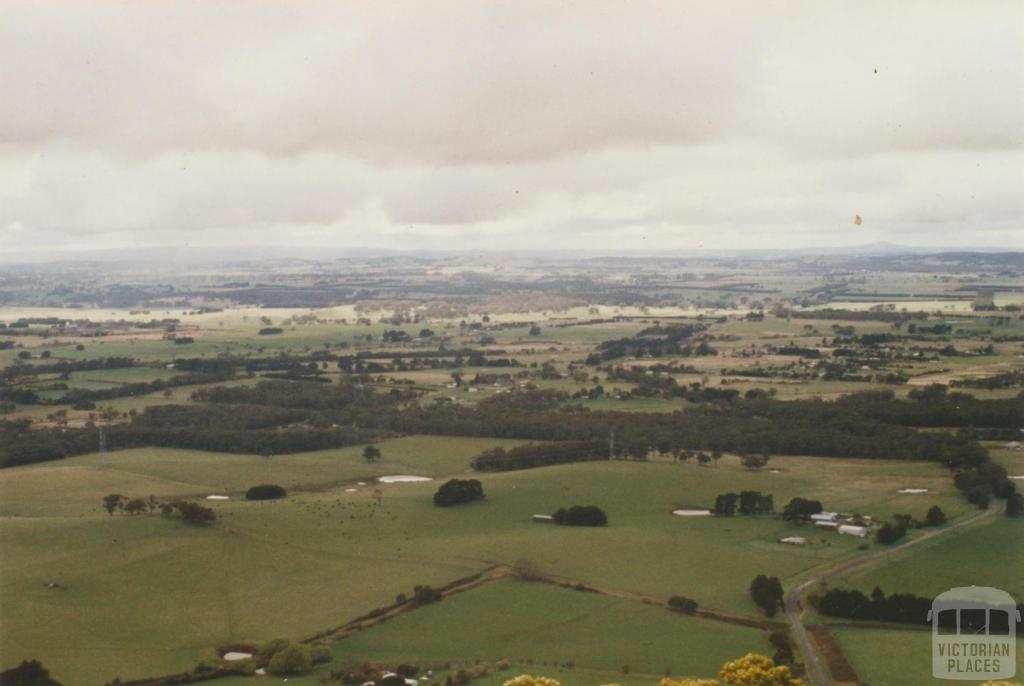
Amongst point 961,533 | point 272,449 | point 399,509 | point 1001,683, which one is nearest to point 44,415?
point 272,449

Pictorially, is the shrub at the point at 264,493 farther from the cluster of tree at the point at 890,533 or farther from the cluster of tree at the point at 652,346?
the cluster of tree at the point at 652,346

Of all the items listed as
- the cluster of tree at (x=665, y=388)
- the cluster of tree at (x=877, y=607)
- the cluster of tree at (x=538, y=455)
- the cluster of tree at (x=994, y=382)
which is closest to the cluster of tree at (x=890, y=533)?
the cluster of tree at (x=877, y=607)

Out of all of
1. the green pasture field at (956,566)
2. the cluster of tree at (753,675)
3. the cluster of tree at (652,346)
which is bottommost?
the green pasture field at (956,566)

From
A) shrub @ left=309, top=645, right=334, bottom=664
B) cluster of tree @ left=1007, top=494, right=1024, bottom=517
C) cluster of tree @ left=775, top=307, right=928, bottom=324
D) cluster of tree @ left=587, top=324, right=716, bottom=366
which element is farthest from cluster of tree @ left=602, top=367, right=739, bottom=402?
shrub @ left=309, top=645, right=334, bottom=664

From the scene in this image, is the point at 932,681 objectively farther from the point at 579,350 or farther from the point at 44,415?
the point at 579,350

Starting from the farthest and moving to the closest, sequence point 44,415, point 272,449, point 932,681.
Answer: point 44,415 → point 272,449 → point 932,681

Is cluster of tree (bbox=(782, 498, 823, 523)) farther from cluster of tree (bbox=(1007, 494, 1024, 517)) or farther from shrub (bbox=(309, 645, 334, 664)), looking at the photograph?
shrub (bbox=(309, 645, 334, 664))

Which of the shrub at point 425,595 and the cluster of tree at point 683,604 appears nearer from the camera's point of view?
the cluster of tree at point 683,604

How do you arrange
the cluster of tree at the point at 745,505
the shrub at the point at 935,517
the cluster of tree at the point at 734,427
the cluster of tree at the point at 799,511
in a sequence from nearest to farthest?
the shrub at the point at 935,517 → the cluster of tree at the point at 799,511 → the cluster of tree at the point at 745,505 → the cluster of tree at the point at 734,427
